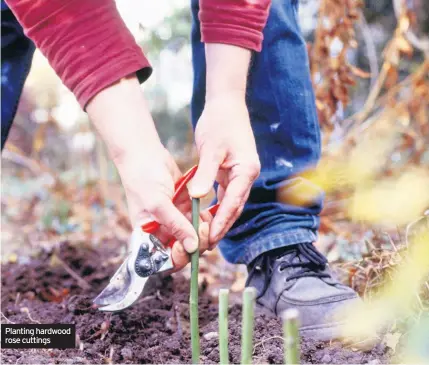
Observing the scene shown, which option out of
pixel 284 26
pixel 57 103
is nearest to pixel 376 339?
pixel 284 26

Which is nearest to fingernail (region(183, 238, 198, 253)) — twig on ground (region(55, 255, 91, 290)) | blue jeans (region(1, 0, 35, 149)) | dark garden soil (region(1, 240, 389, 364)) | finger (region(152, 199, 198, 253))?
finger (region(152, 199, 198, 253))

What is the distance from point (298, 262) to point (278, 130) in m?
0.32

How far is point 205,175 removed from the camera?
92 centimetres

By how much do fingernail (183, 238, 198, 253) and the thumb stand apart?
7 centimetres

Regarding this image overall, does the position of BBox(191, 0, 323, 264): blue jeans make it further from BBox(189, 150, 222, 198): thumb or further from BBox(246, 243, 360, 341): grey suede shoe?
BBox(189, 150, 222, 198): thumb

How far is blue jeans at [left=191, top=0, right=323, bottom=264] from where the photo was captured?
126 cm

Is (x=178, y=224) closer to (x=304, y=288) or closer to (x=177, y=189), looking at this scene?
(x=177, y=189)

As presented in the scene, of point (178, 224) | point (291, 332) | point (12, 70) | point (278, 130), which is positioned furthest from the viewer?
point (12, 70)

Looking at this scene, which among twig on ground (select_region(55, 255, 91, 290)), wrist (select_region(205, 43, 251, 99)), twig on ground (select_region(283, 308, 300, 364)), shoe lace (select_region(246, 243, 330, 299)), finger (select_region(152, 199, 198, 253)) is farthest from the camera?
twig on ground (select_region(55, 255, 91, 290))

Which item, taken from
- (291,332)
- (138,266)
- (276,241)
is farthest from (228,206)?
(291,332)

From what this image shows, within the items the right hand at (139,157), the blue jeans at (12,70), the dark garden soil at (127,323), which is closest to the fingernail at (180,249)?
the right hand at (139,157)

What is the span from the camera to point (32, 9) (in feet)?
3.18

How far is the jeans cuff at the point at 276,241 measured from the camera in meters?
1.21

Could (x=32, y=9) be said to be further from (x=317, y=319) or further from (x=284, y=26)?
(x=317, y=319)
